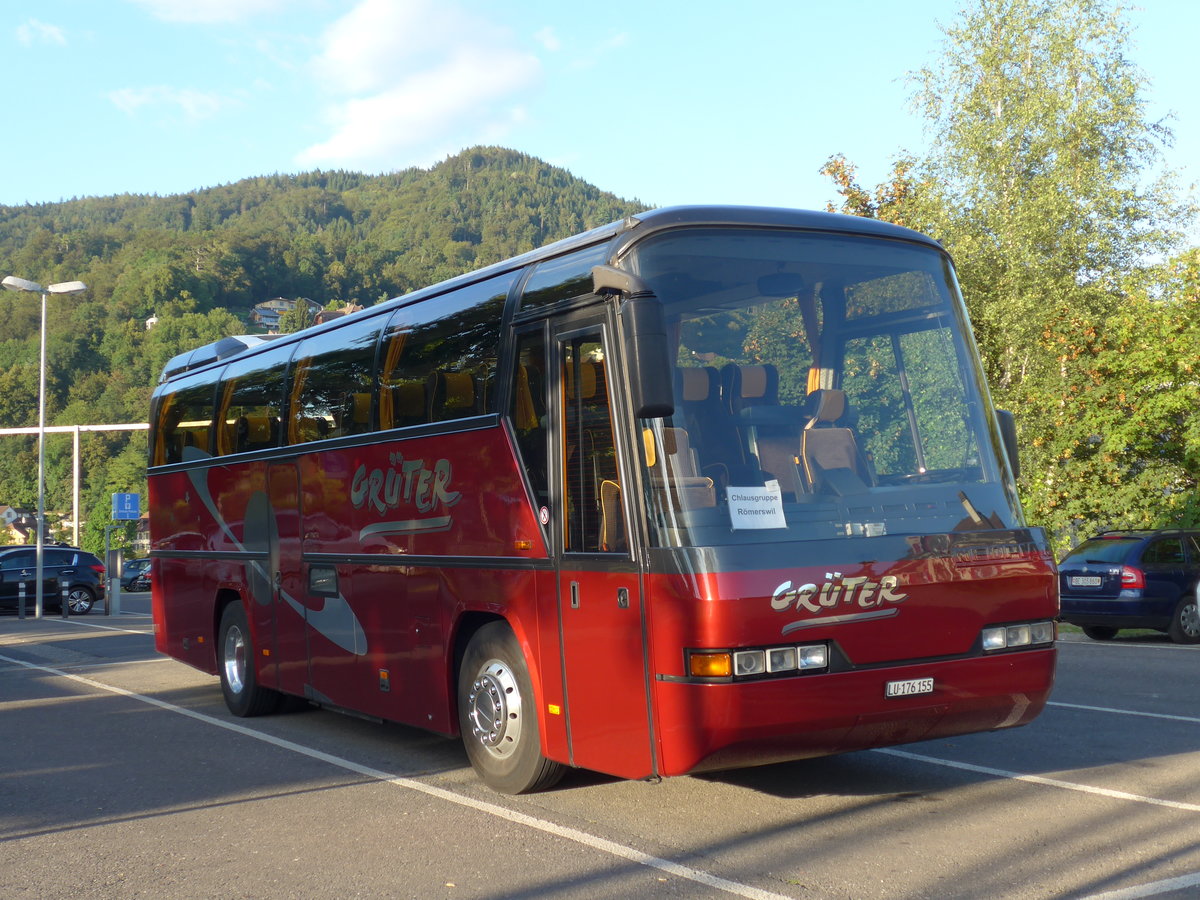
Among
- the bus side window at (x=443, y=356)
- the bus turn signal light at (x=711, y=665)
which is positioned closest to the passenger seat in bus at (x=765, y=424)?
the bus turn signal light at (x=711, y=665)

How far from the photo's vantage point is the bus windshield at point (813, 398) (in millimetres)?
6441

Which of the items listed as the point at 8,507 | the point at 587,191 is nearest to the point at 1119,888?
the point at 8,507

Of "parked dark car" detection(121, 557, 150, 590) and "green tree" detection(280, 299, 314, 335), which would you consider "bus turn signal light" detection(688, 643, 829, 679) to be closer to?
"green tree" detection(280, 299, 314, 335)

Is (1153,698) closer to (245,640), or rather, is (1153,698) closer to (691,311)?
(691,311)

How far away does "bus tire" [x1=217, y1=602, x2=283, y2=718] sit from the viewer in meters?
11.7

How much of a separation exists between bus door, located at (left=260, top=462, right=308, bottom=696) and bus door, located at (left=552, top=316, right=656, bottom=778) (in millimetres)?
4163

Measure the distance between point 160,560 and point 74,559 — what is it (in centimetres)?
2240

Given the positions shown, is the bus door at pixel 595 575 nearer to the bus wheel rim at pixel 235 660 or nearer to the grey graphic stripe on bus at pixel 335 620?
the grey graphic stripe on bus at pixel 335 620

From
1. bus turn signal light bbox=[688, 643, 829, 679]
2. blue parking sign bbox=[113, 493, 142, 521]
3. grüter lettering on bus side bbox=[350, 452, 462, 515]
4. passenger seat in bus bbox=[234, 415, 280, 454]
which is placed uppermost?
blue parking sign bbox=[113, 493, 142, 521]

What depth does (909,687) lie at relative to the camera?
21.5 ft

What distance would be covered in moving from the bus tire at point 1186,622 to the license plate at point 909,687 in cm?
1266

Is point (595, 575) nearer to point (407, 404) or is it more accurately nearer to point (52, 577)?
point (407, 404)

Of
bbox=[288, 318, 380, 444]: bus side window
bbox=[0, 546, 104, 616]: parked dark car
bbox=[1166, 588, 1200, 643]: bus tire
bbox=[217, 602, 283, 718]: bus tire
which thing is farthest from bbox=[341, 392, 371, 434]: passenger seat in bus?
bbox=[0, 546, 104, 616]: parked dark car

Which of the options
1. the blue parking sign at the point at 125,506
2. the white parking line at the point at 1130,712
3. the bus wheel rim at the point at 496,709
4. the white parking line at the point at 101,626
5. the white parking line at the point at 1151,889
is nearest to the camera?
the white parking line at the point at 1151,889
